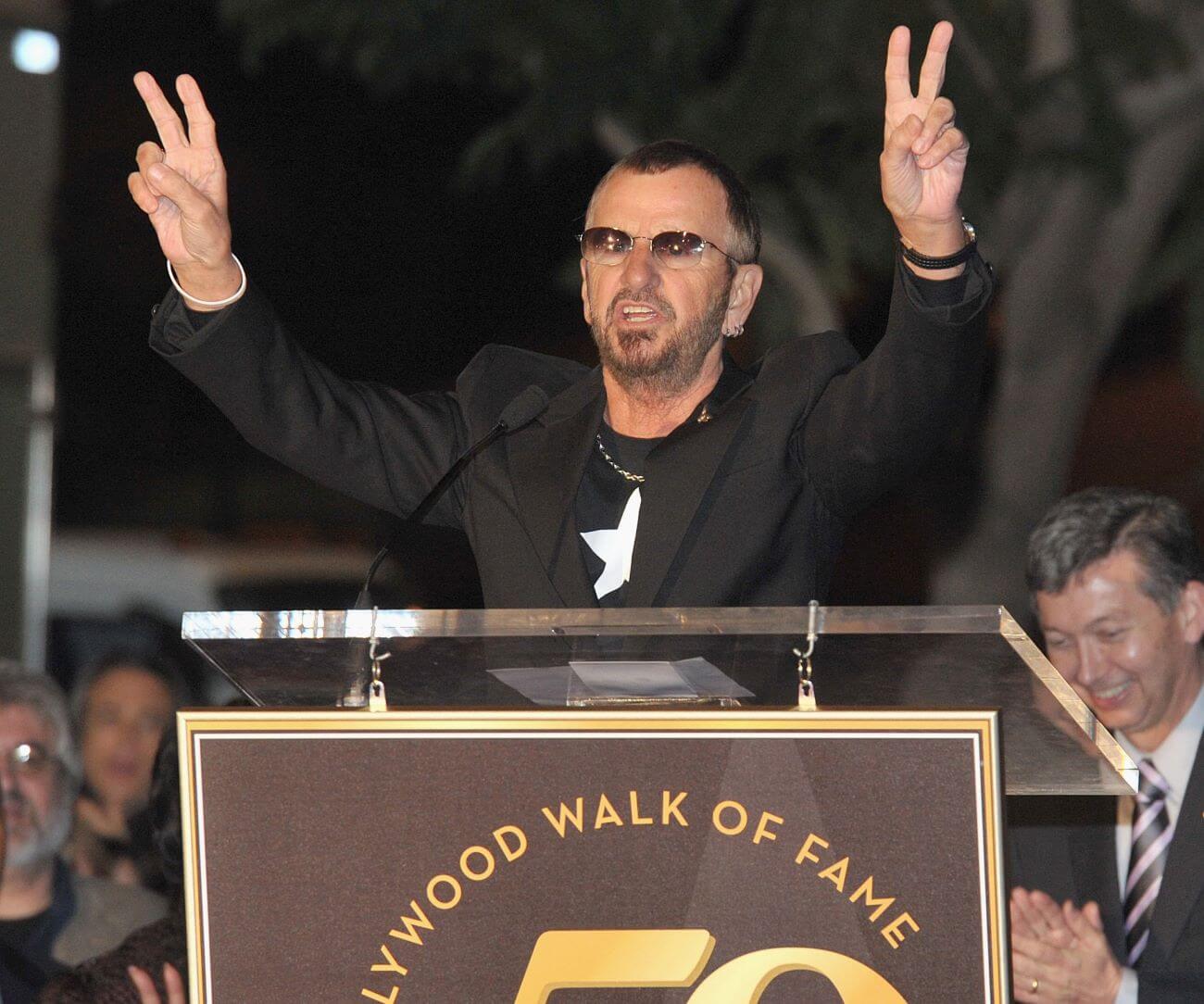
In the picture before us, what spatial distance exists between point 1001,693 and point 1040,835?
1756 millimetres

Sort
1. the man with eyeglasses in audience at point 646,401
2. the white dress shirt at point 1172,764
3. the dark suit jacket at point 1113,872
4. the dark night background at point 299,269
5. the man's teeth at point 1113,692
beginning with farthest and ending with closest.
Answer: the dark night background at point 299,269
the man's teeth at point 1113,692
the white dress shirt at point 1172,764
the dark suit jacket at point 1113,872
the man with eyeglasses in audience at point 646,401

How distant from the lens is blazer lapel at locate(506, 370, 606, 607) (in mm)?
2748

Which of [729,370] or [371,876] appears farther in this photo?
[729,370]

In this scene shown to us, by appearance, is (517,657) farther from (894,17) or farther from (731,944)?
(894,17)

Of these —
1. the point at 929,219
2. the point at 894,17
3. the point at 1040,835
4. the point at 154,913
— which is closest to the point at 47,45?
the point at 894,17

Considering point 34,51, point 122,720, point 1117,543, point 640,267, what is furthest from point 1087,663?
point 34,51

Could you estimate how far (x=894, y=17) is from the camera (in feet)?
23.2

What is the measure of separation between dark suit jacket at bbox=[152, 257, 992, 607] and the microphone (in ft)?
0.39

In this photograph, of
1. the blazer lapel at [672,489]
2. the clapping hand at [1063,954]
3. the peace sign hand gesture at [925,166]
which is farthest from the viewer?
the clapping hand at [1063,954]

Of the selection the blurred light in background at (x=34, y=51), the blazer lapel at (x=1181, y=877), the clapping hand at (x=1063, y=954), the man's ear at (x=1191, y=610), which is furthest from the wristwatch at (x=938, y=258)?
the blurred light in background at (x=34, y=51)

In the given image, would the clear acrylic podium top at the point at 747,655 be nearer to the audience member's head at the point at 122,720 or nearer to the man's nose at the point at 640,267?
the man's nose at the point at 640,267

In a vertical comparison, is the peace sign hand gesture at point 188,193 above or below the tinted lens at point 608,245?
below

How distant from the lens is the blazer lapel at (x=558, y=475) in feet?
9.02

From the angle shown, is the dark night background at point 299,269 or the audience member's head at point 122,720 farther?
the dark night background at point 299,269
